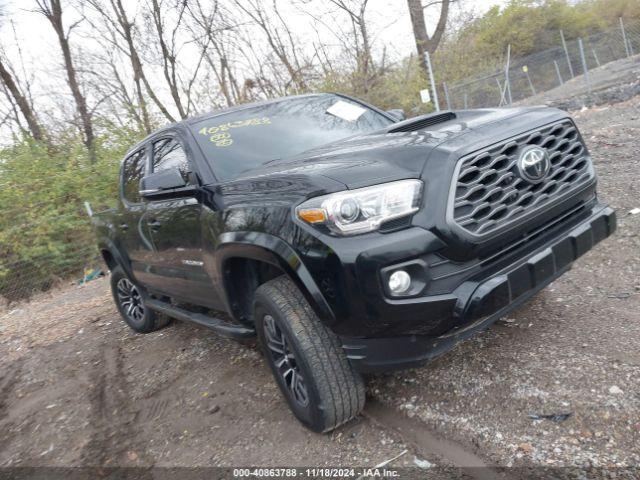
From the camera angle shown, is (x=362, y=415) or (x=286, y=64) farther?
(x=286, y=64)

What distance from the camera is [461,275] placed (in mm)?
2141

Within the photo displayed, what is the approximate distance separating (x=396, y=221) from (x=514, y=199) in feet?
1.98

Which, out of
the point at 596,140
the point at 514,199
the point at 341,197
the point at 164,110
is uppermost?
the point at 164,110

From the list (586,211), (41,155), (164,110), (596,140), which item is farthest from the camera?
(164,110)

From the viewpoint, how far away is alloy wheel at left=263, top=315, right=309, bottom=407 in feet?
8.57

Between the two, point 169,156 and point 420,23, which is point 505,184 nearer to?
point 169,156

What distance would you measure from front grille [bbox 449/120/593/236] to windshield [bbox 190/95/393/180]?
1416mm

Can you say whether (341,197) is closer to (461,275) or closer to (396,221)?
(396,221)

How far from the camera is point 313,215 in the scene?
85.3 inches

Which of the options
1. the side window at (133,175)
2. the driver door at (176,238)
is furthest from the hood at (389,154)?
the side window at (133,175)

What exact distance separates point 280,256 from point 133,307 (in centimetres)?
344

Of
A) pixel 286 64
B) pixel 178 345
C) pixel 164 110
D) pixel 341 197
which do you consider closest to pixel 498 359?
pixel 341 197

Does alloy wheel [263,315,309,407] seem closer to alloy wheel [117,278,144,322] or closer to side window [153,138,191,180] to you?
side window [153,138,191,180]

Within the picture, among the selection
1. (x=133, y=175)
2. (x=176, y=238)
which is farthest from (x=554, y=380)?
(x=133, y=175)
